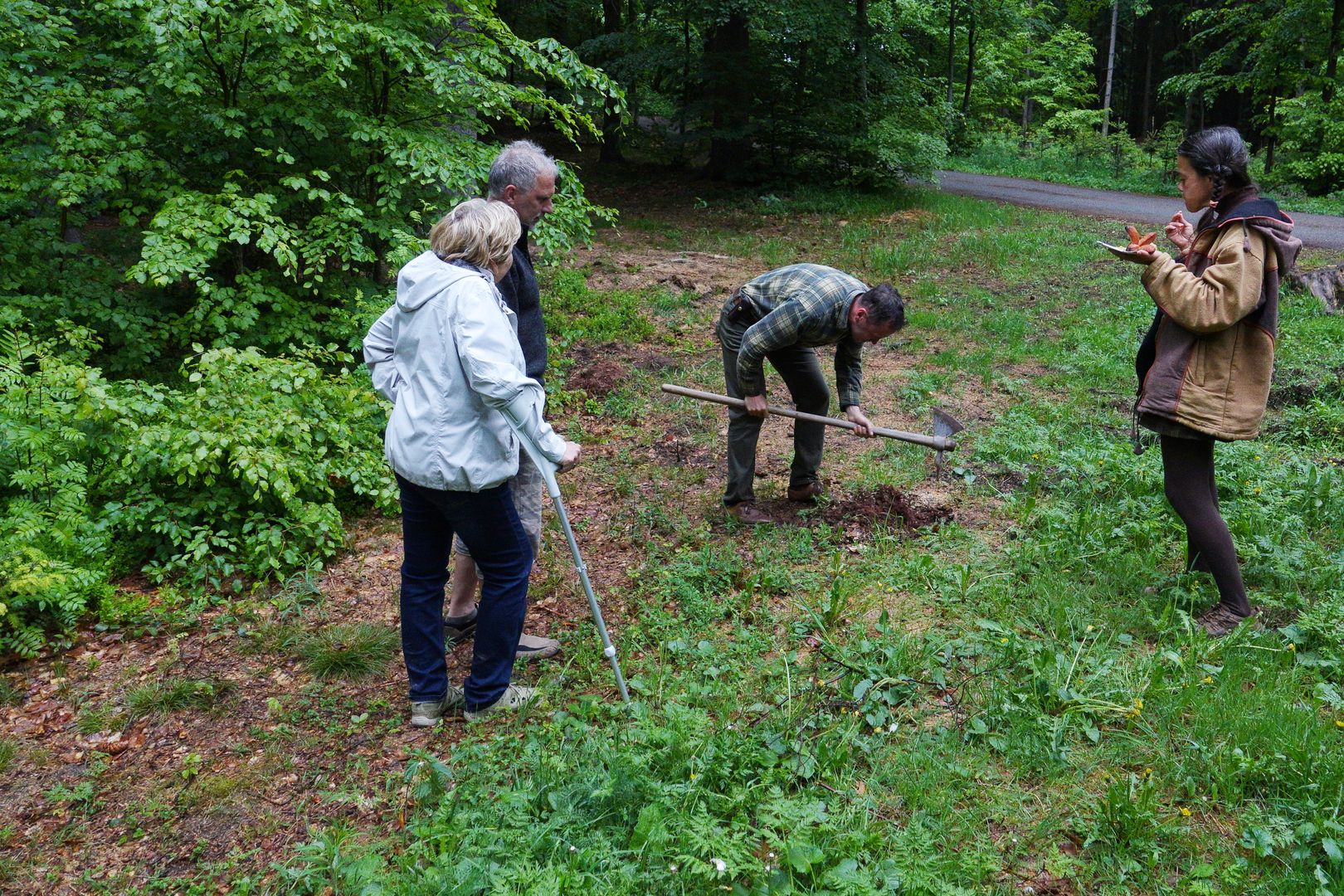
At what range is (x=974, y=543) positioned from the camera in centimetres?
477

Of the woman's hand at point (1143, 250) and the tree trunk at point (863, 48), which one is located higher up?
the tree trunk at point (863, 48)

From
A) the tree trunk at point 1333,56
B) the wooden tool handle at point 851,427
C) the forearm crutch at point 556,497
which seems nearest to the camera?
the forearm crutch at point 556,497

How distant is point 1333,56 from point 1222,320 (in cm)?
1750

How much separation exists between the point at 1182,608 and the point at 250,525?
15.7 ft

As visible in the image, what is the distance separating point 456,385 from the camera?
3.10 metres

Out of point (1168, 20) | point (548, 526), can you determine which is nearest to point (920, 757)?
point (548, 526)

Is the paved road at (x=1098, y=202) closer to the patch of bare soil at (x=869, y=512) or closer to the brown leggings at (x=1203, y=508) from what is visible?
the patch of bare soil at (x=869, y=512)

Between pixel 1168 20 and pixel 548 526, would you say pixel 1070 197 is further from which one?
pixel 1168 20

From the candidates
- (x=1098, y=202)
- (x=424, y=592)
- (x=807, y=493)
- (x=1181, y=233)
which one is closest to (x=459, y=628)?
(x=424, y=592)

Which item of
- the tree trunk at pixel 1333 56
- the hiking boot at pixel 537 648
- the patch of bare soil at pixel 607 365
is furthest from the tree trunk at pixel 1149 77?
the hiking boot at pixel 537 648

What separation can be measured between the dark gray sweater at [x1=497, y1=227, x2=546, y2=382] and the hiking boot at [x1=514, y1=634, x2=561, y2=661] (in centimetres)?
125

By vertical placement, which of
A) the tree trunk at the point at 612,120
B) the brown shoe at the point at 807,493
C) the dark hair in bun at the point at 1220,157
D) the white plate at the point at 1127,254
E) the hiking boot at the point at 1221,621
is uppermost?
the tree trunk at the point at 612,120

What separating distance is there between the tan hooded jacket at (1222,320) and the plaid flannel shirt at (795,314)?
1.44 metres

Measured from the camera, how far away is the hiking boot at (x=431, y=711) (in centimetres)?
356
